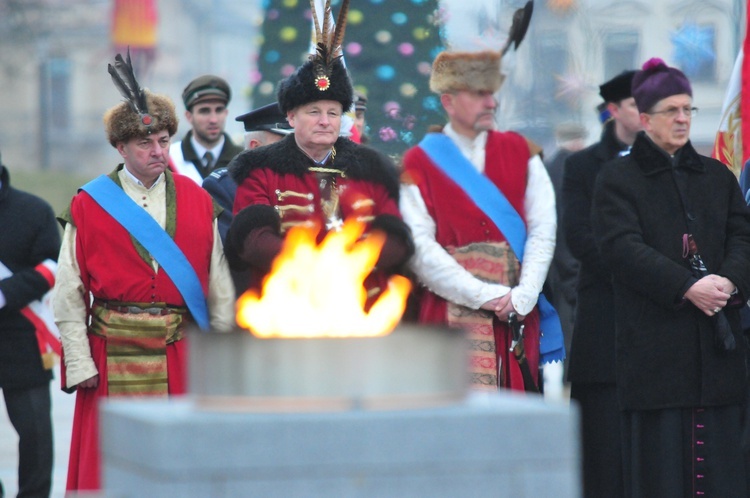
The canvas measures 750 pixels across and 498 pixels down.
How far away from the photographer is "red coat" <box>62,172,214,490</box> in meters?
5.65

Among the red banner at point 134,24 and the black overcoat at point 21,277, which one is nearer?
the black overcoat at point 21,277

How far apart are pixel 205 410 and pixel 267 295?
45 cm

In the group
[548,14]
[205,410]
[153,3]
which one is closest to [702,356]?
[205,410]

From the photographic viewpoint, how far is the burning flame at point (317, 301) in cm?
364

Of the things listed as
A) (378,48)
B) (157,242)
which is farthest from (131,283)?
(378,48)

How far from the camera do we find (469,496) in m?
3.28

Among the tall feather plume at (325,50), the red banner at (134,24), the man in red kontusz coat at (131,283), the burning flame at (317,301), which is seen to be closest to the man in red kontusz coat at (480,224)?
the tall feather plume at (325,50)

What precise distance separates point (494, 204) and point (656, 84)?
0.76m

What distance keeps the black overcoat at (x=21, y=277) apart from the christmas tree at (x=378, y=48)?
8.15ft

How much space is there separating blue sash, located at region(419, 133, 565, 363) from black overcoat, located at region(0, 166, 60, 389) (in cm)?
200

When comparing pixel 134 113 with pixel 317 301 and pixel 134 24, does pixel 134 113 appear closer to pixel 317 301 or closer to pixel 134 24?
pixel 317 301

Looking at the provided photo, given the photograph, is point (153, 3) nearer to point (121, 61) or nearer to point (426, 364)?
point (121, 61)

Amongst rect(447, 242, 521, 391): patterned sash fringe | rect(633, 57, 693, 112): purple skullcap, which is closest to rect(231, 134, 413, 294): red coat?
rect(447, 242, 521, 391): patterned sash fringe

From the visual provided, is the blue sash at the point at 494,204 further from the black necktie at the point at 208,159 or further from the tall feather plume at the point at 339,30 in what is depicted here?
the black necktie at the point at 208,159
